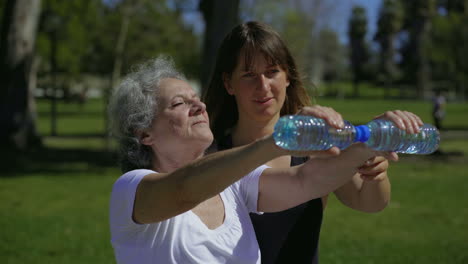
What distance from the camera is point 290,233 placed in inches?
127

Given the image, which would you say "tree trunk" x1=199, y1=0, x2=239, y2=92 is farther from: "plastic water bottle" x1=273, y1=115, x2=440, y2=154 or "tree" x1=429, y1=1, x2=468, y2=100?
"tree" x1=429, y1=1, x2=468, y2=100

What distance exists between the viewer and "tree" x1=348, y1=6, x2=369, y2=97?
97688 millimetres

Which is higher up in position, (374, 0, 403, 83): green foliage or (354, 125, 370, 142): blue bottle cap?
(354, 125, 370, 142): blue bottle cap

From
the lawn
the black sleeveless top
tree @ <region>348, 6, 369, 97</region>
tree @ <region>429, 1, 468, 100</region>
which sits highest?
the black sleeveless top

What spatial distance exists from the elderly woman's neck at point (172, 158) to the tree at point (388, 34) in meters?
91.9

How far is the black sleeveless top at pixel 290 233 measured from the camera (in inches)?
124

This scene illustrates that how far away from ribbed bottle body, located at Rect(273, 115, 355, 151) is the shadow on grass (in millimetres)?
12587

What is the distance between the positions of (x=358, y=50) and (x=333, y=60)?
68.8ft

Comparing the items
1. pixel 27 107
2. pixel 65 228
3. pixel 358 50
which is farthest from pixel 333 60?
pixel 65 228

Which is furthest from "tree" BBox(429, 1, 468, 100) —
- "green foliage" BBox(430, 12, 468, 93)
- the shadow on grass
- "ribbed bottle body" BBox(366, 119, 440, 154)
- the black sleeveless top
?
"ribbed bottle body" BBox(366, 119, 440, 154)

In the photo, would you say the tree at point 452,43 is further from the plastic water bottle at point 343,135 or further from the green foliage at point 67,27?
the plastic water bottle at point 343,135

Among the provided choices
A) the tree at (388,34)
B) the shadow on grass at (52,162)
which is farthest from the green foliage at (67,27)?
the tree at (388,34)

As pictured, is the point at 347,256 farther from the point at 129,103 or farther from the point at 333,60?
the point at 333,60

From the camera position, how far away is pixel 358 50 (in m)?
98.4
